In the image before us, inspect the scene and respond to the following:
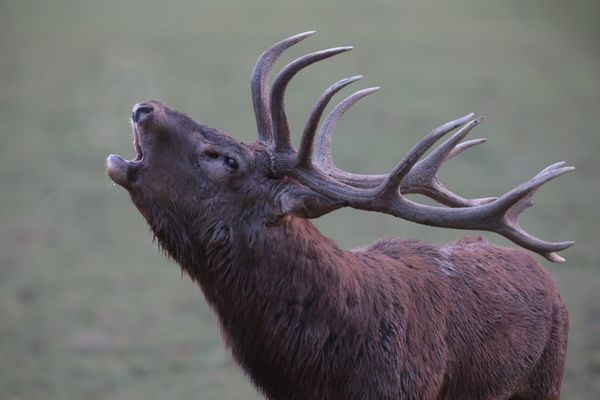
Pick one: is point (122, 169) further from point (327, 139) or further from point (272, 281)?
point (327, 139)

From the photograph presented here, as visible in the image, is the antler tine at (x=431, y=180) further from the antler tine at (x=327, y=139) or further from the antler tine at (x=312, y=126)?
the antler tine at (x=312, y=126)

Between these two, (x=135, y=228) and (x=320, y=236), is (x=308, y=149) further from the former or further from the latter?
(x=135, y=228)

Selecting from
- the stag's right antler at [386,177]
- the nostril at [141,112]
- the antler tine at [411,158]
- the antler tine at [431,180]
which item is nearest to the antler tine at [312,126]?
the stag's right antler at [386,177]

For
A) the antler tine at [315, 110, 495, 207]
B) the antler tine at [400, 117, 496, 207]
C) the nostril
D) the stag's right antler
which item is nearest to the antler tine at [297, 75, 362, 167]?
the stag's right antler

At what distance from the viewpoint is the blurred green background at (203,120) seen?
9.07 metres

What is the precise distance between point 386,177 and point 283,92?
26.9 inches

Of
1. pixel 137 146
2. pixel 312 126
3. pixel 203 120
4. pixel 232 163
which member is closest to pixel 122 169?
pixel 137 146

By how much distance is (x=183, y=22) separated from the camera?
18.2m

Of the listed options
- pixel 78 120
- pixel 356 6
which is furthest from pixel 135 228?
pixel 356 6

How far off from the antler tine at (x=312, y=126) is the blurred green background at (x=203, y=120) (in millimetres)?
4449

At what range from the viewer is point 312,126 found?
422 centimetres

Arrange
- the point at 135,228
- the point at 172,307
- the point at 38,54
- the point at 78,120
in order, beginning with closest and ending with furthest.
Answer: the point at 172,307
the point at 135,228
the point at 78,120
the point at 38,54

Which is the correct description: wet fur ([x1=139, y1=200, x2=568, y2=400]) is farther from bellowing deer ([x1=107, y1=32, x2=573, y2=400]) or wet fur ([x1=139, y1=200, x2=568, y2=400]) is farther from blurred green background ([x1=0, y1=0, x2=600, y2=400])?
blurred green background ([x1=0, y1=0, x2=600, y2=400])

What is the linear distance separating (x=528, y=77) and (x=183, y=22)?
6.91m
